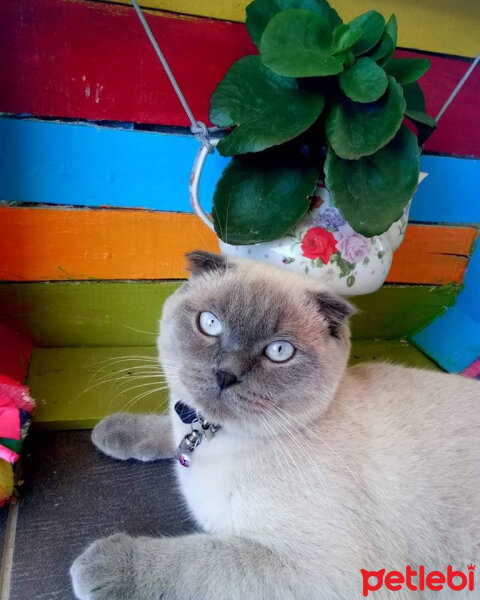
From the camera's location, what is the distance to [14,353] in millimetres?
1335

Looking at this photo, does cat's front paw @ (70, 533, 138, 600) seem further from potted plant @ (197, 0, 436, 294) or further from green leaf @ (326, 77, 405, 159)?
green leaf @ (326, 77, 405, 159)

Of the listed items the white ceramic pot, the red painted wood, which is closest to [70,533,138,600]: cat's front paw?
the white ceramic pot

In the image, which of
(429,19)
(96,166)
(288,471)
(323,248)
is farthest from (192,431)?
(429,19)

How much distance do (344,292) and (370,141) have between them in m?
0.34

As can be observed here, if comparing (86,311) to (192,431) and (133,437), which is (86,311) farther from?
(192,431)

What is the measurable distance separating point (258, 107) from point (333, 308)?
0.42 m

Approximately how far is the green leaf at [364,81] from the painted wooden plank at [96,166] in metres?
0.48

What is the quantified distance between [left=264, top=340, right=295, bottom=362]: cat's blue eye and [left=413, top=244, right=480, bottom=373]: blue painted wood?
95cm

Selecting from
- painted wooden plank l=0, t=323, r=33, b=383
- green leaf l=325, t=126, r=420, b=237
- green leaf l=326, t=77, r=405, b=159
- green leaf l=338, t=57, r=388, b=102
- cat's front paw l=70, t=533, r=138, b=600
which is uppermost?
green leaf l=338, t=57, r=388, b=102

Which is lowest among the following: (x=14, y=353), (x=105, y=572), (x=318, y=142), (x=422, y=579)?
(x=14, y=353)

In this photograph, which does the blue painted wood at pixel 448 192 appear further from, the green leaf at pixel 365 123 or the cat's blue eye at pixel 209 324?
the cat's blue eye at pixel 209 324

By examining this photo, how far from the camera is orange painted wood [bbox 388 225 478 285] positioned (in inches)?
61.7

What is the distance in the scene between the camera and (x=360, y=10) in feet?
4.12

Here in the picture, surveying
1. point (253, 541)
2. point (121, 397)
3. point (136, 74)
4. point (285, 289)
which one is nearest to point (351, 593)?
point (253, 541)
